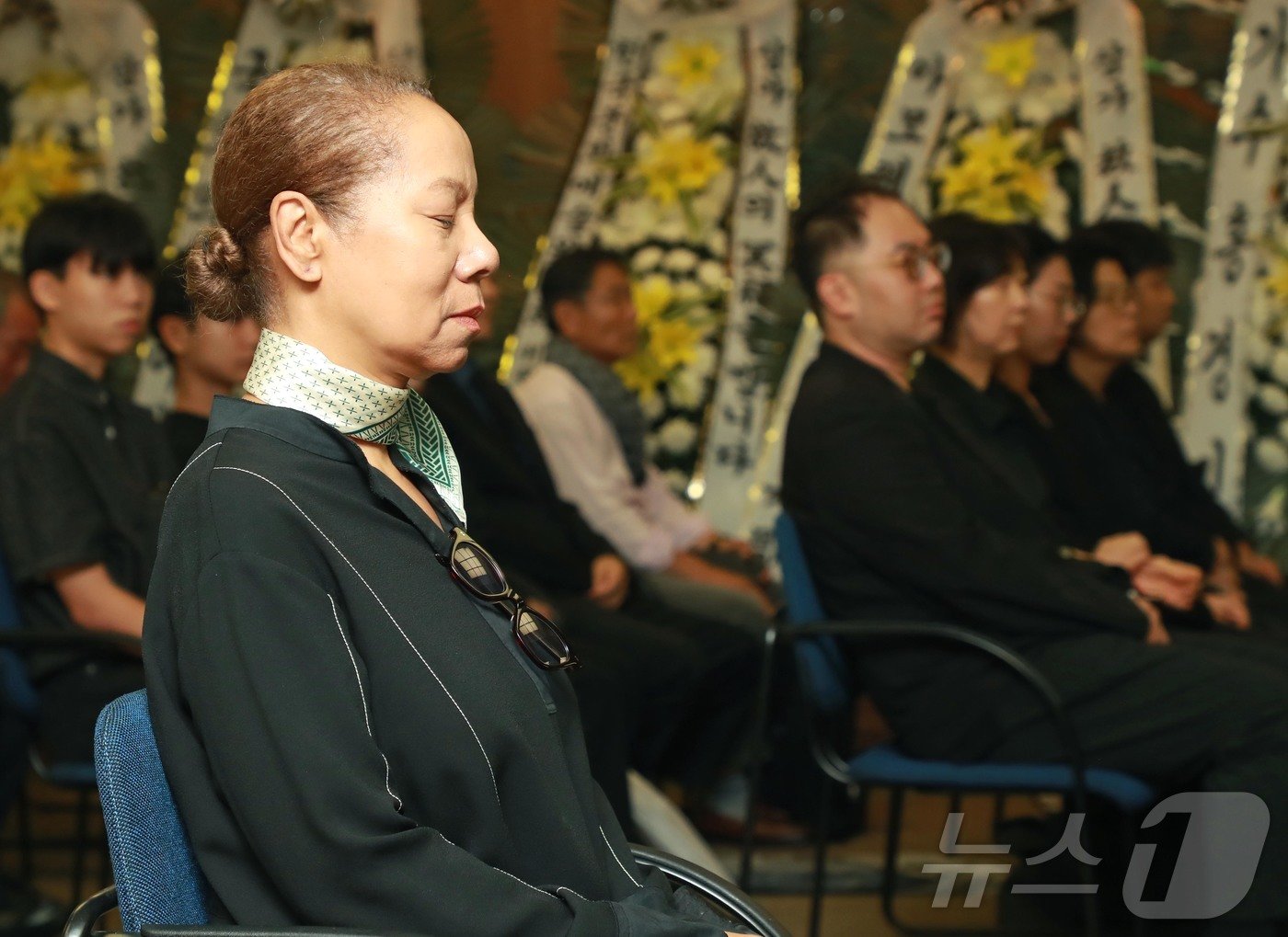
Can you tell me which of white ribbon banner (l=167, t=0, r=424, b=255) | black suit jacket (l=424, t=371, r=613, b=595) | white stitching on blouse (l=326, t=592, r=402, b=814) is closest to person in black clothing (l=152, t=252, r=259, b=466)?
black suit jacket (l=424, t=371, r=613, b=595)

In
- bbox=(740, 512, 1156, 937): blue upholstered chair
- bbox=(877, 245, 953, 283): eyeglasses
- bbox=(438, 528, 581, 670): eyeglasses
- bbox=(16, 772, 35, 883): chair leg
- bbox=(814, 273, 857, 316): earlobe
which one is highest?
bbox=(438, 528, 581, 670): eyeglasses

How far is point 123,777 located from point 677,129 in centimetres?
371

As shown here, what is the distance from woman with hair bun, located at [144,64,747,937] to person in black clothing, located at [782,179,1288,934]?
1.31m

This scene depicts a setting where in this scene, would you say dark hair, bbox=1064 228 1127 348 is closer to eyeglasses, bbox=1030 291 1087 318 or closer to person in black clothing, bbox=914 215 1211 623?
eyeglasses, bbox=1030 291 1087 318

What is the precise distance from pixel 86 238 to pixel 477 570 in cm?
193

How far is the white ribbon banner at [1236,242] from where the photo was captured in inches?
180

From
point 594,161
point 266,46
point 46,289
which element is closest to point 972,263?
point 594,161

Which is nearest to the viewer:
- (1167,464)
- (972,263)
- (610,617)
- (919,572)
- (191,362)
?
(919,572)

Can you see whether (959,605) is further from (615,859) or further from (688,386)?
(688,386)

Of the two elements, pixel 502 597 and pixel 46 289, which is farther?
pixel 46 289

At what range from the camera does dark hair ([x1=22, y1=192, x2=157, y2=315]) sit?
2906 mm

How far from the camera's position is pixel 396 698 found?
1.18 metres

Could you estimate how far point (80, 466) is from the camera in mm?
2799

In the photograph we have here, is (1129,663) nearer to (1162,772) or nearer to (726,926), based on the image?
(1162,772)
